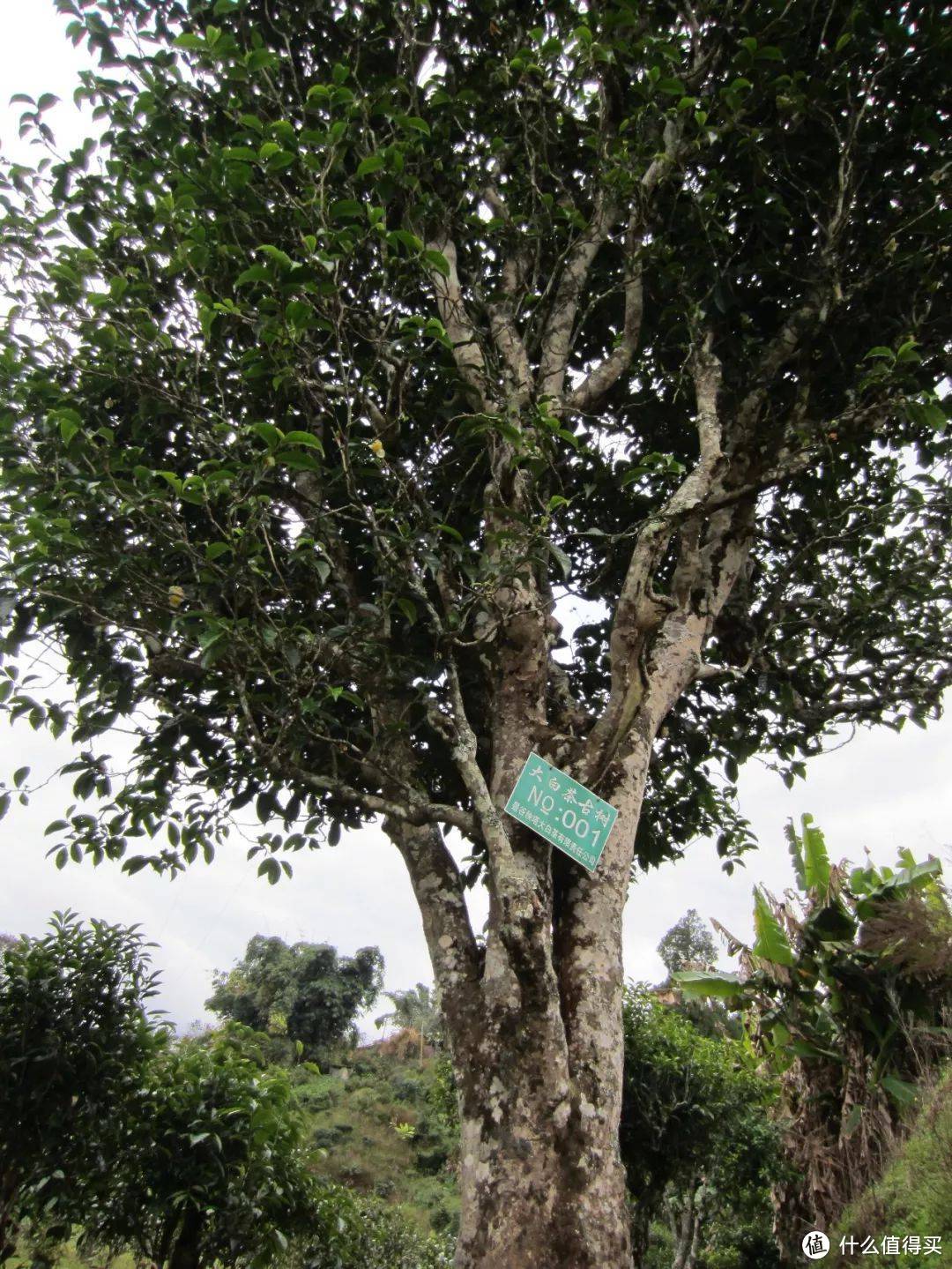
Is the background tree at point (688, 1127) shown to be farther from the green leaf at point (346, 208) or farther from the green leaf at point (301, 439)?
the green leaf at point (346, 208)

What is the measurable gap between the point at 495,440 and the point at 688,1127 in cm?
537

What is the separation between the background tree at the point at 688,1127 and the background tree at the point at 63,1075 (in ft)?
11.4

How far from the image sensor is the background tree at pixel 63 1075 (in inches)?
152

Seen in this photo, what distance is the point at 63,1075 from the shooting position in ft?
12.9

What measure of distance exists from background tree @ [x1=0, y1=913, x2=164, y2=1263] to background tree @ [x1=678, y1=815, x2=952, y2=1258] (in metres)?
3.95

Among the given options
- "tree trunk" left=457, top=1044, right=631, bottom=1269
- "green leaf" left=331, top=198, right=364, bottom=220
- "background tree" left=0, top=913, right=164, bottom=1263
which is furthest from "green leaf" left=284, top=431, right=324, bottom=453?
"background tree" left=0, top=913, right=164, bottom=1263

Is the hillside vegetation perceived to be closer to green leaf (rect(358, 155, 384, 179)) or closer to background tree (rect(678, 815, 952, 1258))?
background tree (rect(678, 815, 952, 1258))

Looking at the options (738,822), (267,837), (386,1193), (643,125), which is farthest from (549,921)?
(386,1193)

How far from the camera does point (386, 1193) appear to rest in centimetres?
1386

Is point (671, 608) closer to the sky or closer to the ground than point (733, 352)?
closer to the ground

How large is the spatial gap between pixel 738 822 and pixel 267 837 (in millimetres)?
2989

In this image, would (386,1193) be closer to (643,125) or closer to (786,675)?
(786,675)

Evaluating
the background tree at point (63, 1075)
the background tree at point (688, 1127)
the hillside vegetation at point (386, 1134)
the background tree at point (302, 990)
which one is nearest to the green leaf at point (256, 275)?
the background tree at point (63, 1075)

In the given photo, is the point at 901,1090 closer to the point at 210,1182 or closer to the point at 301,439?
the point at 210,1182
